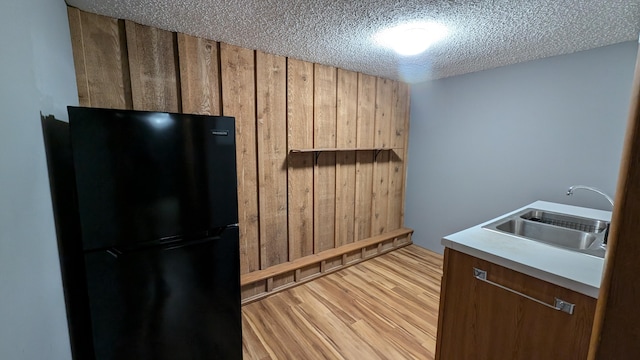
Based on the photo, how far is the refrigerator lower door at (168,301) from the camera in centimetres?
129

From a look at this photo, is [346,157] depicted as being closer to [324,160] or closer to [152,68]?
[324,160]

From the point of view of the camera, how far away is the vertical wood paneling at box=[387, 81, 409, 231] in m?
3.57

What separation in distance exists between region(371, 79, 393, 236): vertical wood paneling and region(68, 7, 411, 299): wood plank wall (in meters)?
0.01

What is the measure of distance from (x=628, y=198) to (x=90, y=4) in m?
2.49

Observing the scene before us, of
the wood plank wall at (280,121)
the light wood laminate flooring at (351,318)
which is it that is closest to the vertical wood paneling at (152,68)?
the wood plank wall at (280,121)

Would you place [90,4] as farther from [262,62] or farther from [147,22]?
[262,62]

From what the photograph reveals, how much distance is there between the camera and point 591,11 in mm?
1612

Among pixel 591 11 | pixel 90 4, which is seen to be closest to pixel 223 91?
pixel 90 4

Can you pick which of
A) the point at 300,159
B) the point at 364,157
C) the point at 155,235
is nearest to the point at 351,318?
the point at 300,159

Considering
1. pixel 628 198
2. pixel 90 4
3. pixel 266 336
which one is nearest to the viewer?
pixel 628 198

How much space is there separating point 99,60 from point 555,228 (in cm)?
334

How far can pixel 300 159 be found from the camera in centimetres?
279

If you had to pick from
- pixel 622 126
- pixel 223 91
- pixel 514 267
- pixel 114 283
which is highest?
pixel 223 91

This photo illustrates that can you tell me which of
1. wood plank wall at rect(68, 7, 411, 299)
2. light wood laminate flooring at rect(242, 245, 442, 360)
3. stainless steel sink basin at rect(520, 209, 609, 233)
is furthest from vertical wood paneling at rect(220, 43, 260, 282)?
stainless steel sink basin at rect(520, 209, 609, 233)
